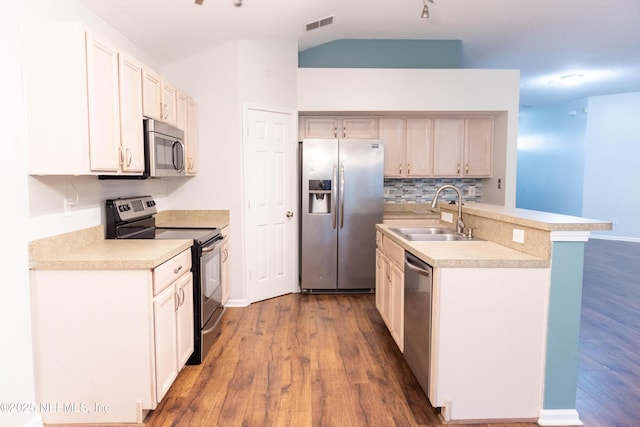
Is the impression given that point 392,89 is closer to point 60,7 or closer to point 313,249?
point 313,249

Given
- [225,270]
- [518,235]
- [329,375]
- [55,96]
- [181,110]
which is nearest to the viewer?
[55,96]

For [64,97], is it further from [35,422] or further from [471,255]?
[471,255]

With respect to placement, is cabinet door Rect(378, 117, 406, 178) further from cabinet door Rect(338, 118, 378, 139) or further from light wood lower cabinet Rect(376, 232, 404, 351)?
light wood lower cabinet Rect(376, 232, 404, 351)

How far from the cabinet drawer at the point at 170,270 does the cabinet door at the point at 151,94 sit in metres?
1.05

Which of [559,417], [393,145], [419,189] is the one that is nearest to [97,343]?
[559,417]

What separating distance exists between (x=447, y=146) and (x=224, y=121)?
2.76 m

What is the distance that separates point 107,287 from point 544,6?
4.38 metres

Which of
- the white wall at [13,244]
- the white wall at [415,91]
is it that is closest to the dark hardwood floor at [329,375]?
the white wall at [13,244]

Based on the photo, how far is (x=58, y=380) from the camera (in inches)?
79.4

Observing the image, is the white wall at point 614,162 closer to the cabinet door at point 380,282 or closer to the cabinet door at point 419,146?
the cabinet door at point 419,146

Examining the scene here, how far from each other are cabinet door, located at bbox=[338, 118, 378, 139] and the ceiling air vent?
1.15 m

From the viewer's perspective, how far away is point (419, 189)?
5.21m

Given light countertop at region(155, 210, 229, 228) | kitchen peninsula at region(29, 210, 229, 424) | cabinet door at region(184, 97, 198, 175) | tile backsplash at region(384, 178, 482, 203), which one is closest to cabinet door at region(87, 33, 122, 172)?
kitchen peninsula at region(29, 210, 229, 424)

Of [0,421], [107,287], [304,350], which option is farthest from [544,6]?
[0,421]
